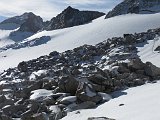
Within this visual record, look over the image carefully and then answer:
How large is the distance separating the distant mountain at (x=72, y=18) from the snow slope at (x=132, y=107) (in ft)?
197

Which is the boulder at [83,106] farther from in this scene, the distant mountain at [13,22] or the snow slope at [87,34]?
the distant mountain at [13,22]

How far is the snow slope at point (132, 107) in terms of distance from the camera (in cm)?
1672

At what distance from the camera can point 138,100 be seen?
19.7 m

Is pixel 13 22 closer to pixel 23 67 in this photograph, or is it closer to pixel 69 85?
pixel 23 67

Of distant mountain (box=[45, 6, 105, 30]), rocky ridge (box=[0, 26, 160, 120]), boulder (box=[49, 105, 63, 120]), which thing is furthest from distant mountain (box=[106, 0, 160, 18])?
boulder (box=[49, 105, 63, 120])

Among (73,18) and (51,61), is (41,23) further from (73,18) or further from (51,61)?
(51,61)

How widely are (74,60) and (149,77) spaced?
17013 millimetres

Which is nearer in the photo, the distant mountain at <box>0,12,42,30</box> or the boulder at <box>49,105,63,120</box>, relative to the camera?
the boulder at <box>49,105,63,120</box>

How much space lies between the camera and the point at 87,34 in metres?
60.1

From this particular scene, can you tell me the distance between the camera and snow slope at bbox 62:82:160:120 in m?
16.7

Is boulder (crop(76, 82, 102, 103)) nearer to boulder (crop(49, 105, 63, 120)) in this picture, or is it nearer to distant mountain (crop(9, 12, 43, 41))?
boulder (crop(49, 105, 63, 120))

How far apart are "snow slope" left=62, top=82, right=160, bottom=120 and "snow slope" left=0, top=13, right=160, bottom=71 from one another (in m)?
32.1

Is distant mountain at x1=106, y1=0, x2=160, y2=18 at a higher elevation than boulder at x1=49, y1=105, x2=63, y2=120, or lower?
higher

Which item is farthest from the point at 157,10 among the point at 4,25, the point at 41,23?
the point at 4,25
